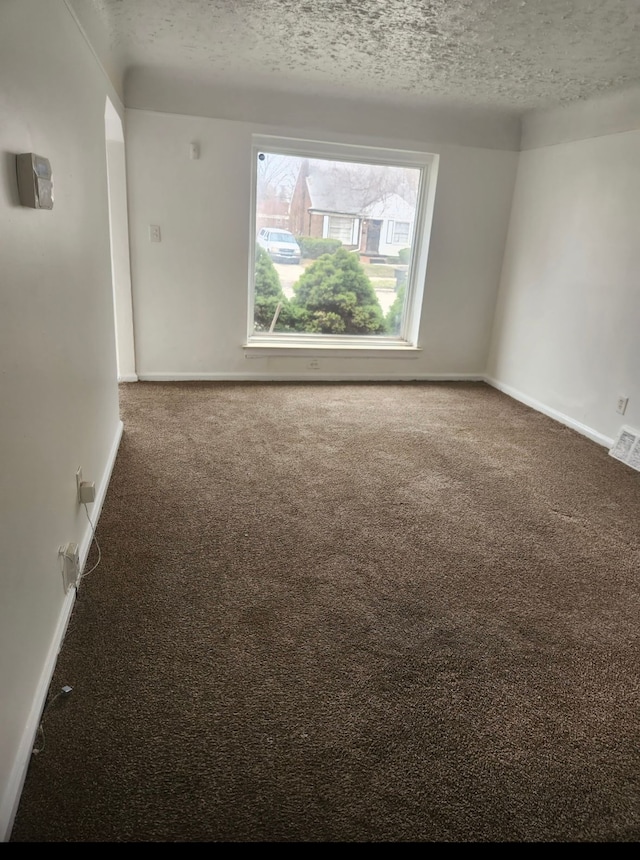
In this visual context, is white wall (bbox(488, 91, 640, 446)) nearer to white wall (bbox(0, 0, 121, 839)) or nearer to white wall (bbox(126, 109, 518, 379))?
white wall (bbox(126, 109, 518, 379))

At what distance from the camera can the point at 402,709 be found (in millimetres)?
1586

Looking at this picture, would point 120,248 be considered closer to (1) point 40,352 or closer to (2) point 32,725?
(1) point 40,352

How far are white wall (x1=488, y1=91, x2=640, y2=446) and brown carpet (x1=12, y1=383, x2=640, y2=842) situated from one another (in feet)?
2.97

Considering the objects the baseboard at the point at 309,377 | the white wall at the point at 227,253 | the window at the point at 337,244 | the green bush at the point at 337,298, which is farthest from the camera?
the green bush at the point at 337,298

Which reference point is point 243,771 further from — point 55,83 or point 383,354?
point 383,354

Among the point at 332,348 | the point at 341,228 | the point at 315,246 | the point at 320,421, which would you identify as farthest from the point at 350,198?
the point at 320,421

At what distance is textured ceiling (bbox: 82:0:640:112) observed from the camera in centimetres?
258

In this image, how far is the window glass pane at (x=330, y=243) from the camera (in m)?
4.57

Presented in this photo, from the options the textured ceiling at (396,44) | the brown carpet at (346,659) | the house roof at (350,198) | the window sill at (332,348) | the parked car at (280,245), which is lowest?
the brown carpet at (346,659)

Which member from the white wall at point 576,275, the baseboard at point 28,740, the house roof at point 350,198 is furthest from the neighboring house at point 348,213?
the baseboard at point 28,740

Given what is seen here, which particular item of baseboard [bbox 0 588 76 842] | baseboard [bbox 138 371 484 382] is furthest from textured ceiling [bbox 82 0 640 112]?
baseboard [bbox 0 588 76 842]

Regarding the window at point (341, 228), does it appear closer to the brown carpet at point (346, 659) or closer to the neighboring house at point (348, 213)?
the neighboring house at point (348, 213)

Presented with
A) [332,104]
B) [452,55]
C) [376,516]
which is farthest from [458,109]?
[376,516]

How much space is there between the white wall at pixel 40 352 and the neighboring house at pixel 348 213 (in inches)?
91.9
